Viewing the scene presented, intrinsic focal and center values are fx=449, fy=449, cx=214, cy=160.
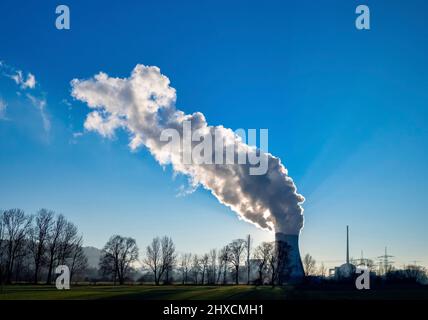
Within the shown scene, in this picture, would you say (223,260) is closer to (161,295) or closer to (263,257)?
(263,257)

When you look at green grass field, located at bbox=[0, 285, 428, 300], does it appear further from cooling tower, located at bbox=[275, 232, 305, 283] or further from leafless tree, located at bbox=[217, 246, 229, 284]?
leafless tree, located at bbox=[217, 246, 229, 284]

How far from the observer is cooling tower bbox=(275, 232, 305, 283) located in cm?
9100

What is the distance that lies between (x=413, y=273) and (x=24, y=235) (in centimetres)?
12984

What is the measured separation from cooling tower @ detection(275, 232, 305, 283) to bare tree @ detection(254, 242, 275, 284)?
6.66 metres

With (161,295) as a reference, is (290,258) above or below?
above

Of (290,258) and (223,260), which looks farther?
(223,260)

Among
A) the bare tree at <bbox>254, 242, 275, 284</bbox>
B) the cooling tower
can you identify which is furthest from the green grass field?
the bare tree at <bbox>254, 242, 275, 284</bbox>

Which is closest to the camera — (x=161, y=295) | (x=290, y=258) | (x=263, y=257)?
(x=161, y=295)

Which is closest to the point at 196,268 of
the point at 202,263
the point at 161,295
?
the point at 202,263

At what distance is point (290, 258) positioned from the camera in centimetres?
10262

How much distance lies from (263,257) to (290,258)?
82.7 ft
